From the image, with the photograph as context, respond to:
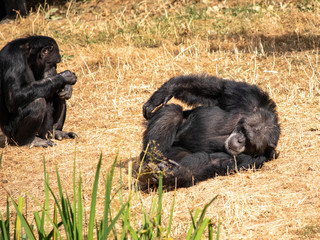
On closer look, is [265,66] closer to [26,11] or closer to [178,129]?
[178,129]

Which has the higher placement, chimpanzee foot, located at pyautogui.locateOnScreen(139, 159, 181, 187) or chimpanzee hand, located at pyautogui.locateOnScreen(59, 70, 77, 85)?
chimpanzee hand, located at pyautogui.locateOnScreen(59, 70, 77, 85)

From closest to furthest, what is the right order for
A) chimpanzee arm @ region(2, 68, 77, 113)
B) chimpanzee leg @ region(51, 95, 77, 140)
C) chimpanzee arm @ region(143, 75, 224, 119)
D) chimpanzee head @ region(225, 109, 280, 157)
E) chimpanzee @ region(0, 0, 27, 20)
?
1. chimpanzee head @ region(225, 109, 280, 157)
2. chimpanzee arm @ region(143, 75, 224, 119)
3. chimpanzee arm @ region(2, 68, 77, 113)
4. chimpanzee leg @ region(51, 95, 77, 140)
5. chimpanzee @ region(0, 0, 27, 20)

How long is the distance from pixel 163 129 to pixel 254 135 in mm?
971

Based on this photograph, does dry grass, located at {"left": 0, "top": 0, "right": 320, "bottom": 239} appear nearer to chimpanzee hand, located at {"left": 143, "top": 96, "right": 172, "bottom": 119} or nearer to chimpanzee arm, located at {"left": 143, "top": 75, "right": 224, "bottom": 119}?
chimpanzee hand, located at {"left": 143, "top": 96, "right": 172, "bottom": 119}

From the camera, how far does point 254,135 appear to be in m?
5.29

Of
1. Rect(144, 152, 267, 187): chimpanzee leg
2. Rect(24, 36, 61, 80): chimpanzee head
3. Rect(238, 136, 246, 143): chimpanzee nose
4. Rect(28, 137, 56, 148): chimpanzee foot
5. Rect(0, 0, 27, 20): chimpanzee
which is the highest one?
Rect(0, 0, 27, 20): chimpanzee

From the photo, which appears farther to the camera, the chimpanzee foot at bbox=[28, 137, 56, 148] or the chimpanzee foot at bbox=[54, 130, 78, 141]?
the chimpanzee foot at bbox=[54, 130, 78, 141]

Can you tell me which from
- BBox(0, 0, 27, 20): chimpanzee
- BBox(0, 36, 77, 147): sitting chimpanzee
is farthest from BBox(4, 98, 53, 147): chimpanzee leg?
BBox(0, 0, 27, 20): chimpanzee

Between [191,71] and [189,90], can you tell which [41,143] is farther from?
[191,71]

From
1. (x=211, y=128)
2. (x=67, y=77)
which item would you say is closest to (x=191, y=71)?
(x=67, y=77)

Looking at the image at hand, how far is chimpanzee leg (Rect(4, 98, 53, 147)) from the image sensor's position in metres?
6.84

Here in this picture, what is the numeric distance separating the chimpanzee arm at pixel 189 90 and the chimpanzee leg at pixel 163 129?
12 cm

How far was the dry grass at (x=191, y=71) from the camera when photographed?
4.44 m

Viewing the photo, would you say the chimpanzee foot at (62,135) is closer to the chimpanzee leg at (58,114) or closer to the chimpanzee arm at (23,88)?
the chimpanzee leg at (58,114)
